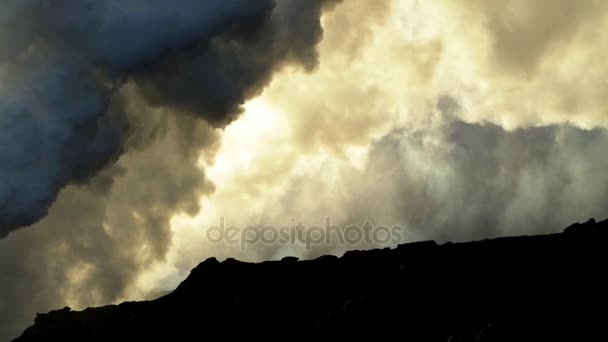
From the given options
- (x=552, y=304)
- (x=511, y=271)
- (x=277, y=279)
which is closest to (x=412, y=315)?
(x=511, y=271)

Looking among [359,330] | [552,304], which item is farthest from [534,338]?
[359,330]

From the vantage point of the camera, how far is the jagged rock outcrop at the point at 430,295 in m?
123

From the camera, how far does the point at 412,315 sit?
150 meters

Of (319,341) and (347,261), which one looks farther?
(347,261)

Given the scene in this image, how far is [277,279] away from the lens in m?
194

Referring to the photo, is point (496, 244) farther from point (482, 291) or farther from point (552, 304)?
point (552, 304)

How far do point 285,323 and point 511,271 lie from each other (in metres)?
62.7

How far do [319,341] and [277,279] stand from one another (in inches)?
1476

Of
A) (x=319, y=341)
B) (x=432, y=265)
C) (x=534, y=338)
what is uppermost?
(x=432, y=265)

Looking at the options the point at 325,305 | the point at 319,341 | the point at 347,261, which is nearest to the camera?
the point at 319,341

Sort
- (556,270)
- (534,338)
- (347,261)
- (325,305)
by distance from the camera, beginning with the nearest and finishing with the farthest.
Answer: (534,338) → (556,270) → (325,305) → (347,261)

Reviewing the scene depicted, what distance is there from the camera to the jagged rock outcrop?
122938mm

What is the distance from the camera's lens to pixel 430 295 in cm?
15125

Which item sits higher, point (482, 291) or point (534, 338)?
point (482, 291)
